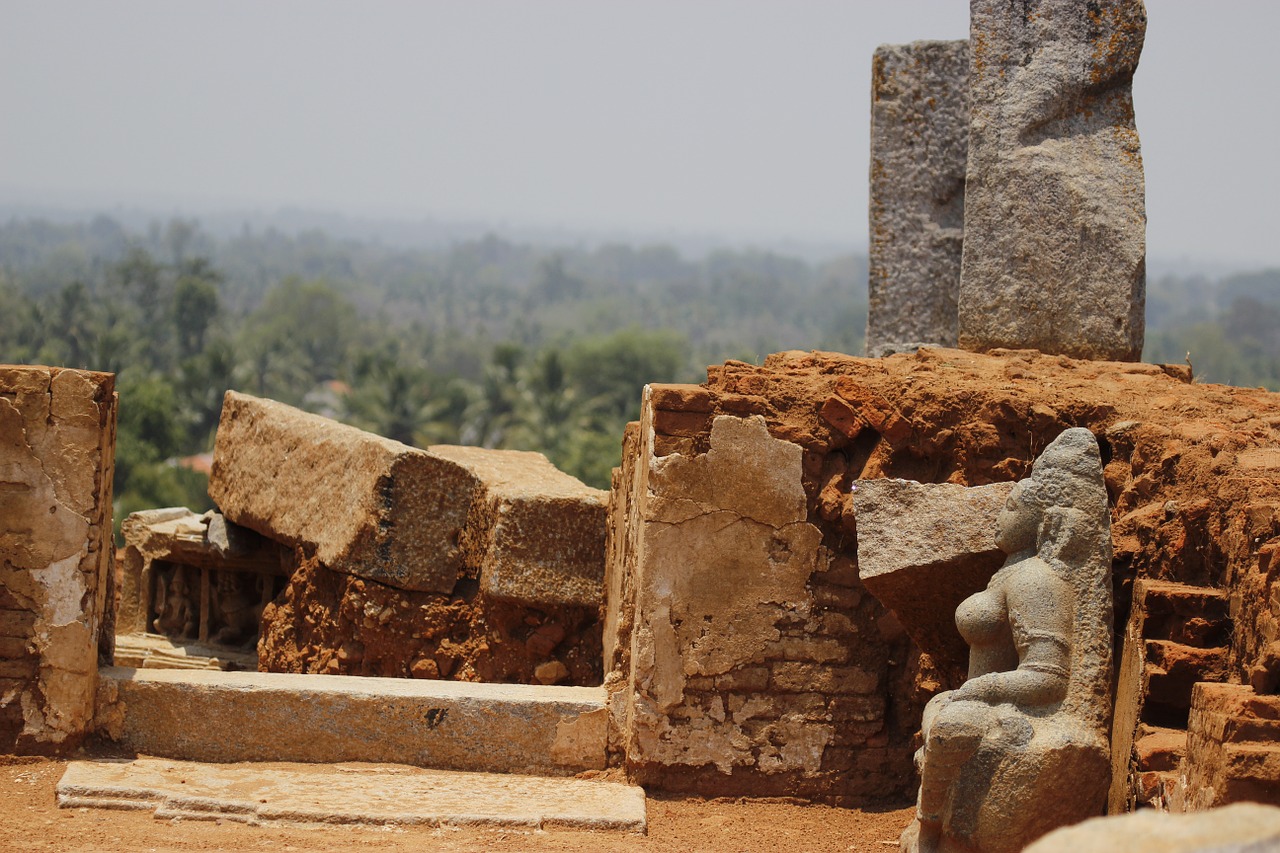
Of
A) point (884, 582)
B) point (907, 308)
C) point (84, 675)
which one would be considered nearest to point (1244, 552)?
point (884, 582)

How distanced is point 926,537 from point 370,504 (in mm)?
2973

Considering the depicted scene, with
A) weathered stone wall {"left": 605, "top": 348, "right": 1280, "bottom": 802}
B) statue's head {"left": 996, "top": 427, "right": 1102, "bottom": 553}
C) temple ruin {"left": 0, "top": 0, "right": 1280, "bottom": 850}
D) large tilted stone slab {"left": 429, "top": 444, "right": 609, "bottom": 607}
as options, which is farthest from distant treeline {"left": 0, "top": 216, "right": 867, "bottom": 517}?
statue's head {"left": 996, "top": 427, "right": 1102, "bottom": 553}

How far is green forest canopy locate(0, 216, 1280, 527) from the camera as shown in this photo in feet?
139

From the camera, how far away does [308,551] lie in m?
7.70

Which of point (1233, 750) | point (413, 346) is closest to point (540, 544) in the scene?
point (1233, 750)

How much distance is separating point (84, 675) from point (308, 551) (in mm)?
1716

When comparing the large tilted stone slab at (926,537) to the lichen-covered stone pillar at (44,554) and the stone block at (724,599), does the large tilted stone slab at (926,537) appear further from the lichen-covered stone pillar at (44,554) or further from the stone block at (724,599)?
the lichen-covered stone pillar at (44,554)

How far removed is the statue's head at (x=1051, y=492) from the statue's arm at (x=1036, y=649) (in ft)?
0.56

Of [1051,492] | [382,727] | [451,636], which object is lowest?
[382,727]

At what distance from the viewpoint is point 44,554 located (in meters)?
6.11

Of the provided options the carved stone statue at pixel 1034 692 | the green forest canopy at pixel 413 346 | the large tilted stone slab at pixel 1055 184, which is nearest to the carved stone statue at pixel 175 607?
the green forest canopy at pixel 413 346

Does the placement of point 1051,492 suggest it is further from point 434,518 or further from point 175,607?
point 175,607

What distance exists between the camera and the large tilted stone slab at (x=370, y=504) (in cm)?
724

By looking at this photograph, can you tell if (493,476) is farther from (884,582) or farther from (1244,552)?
(1244,552)
